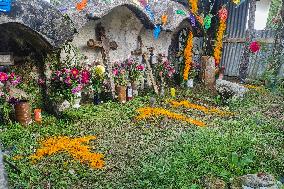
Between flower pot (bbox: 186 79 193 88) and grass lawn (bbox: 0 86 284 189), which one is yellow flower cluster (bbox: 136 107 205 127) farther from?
flower pot (bbox: 186 79 193 88)

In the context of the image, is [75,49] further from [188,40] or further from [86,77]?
[188,40]

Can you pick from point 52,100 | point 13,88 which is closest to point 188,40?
point 52,100

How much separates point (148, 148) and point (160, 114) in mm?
2328

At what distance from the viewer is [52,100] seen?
27.2 ft

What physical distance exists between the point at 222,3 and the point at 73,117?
29.4ft

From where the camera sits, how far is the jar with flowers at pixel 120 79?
31.8 feet

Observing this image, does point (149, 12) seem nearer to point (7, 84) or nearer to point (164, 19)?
point (164, 19)

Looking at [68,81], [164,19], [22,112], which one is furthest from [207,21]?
[22,112]

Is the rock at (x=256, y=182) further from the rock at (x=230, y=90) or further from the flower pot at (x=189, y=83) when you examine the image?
the flower pot at (x=189, y=83)

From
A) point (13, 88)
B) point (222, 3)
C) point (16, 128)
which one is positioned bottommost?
point (16, 128)

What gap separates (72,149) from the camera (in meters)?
6.01

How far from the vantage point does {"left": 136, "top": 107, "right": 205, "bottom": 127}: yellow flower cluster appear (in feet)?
26.7

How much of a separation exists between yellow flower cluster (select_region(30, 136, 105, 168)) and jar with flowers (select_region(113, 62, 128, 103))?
3216mm

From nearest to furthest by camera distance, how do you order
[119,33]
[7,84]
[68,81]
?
[7,84] → [68,81] → [119,33]
